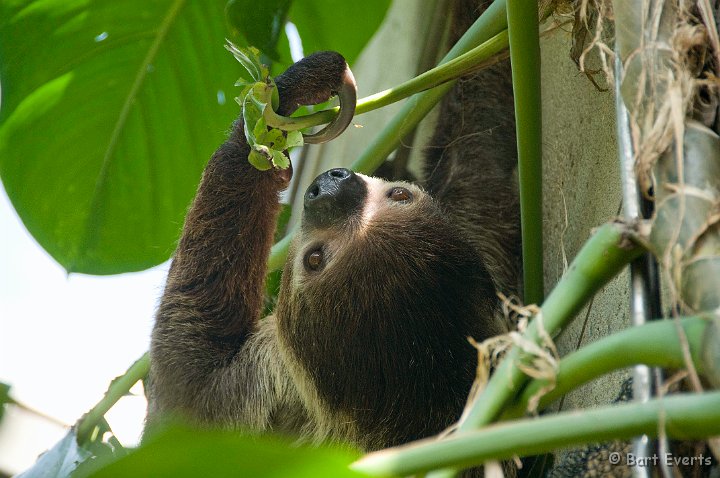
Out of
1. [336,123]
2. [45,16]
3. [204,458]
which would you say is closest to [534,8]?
[336,123]

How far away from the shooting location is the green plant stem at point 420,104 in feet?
8.23

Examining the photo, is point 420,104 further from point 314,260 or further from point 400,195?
point 314,260

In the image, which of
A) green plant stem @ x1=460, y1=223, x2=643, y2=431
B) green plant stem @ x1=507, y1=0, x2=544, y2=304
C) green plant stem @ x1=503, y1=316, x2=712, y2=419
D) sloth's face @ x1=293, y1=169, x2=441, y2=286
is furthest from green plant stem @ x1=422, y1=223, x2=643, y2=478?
sloth's face @ x1=293, y1=169, x2=441, y2=286

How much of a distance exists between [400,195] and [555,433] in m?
2.21

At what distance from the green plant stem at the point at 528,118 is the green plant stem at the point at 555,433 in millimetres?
1393

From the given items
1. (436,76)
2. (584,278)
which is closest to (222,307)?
(436,76)

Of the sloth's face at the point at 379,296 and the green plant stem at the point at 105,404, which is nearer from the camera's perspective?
the sloth's face at the point at 379,296

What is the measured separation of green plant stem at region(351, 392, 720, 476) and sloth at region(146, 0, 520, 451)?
5.73 ft

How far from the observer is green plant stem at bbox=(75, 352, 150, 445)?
3311mm

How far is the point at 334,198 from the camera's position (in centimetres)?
294

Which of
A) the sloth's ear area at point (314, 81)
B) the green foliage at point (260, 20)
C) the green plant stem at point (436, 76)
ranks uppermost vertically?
the green foliage at point (260, 20)

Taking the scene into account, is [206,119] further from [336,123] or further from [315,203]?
[336,123]

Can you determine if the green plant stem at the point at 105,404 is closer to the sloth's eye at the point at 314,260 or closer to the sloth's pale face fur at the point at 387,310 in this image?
the sloth's pale face fur at the point at 387,310

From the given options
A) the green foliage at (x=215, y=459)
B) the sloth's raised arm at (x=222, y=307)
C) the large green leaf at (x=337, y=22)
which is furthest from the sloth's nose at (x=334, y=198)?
the green foliage at (x=215, y=459)
